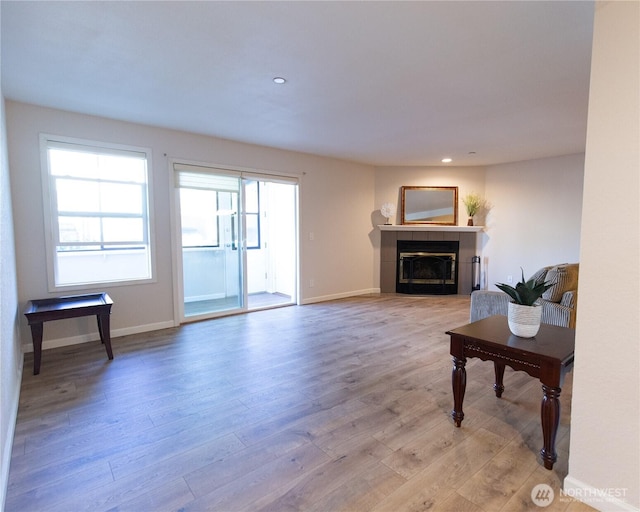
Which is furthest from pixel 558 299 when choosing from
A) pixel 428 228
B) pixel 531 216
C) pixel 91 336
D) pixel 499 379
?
pixel 91 336

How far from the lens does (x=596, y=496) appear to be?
1531mm

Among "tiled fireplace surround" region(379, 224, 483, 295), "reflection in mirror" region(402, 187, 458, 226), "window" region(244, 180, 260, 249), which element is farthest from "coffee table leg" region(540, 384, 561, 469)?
"window" region(244, 180, 260, 249)

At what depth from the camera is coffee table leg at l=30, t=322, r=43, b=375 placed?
9.69 feet

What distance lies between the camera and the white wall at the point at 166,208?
342 centimetres

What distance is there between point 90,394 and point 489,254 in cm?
640

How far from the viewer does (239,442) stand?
2041 mm

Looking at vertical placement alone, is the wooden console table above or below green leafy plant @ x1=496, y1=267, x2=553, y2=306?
below

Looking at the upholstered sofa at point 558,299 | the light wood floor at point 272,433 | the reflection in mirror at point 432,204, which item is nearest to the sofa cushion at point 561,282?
the upholstered sofa at point 558,299

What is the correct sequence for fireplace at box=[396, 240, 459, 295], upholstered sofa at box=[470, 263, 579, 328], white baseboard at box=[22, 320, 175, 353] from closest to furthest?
1. upholstered sofa at box=[470, 263, 579, 328]
2. white baseboard at box=[22, 320, 175, 353]
3. fireplace at box=[396, 240, 459, 295]

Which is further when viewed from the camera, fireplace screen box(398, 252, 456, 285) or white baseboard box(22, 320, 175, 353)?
fireplace screen box(398, 252, 456, 285)

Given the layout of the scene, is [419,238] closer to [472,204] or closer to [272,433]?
[472,204]

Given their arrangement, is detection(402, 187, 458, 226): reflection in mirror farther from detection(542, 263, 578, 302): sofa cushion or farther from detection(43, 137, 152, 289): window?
detection(43, 137, 152, 289): window

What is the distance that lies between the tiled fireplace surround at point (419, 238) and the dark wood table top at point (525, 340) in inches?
174

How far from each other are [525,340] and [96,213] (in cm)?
423
